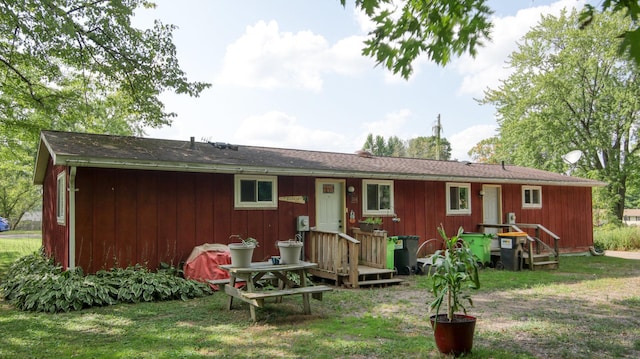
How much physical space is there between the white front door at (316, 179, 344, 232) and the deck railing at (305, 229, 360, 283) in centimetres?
98

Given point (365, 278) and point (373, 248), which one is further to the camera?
point (373, 248)

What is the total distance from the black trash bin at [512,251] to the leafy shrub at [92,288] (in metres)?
7.37

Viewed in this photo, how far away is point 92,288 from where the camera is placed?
716cm

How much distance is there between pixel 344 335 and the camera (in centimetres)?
535

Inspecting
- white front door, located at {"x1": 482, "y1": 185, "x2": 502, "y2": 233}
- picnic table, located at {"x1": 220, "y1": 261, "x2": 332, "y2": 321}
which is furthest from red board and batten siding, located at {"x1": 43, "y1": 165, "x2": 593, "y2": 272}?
white front door, located at {"x1": 482, "y1": 185, "x2": 502, "y2": 233}

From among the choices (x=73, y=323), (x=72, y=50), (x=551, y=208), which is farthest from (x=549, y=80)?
(x=73, y=323)

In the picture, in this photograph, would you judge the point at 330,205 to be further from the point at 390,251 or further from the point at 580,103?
the point at 580,103

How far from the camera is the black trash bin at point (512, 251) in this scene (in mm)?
11203

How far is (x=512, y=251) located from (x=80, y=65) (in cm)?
1222

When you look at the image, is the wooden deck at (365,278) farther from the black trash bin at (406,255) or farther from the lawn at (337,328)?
the black trash bin at (406,255)

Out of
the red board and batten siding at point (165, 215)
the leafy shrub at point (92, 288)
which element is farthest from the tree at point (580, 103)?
the leafy shrub at point (92, 288)

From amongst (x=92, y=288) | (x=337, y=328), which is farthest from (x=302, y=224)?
(x=337, y=328)

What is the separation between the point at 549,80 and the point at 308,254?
20.1 metres

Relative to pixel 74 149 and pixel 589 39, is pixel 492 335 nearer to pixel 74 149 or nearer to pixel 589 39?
pixel 74 149
